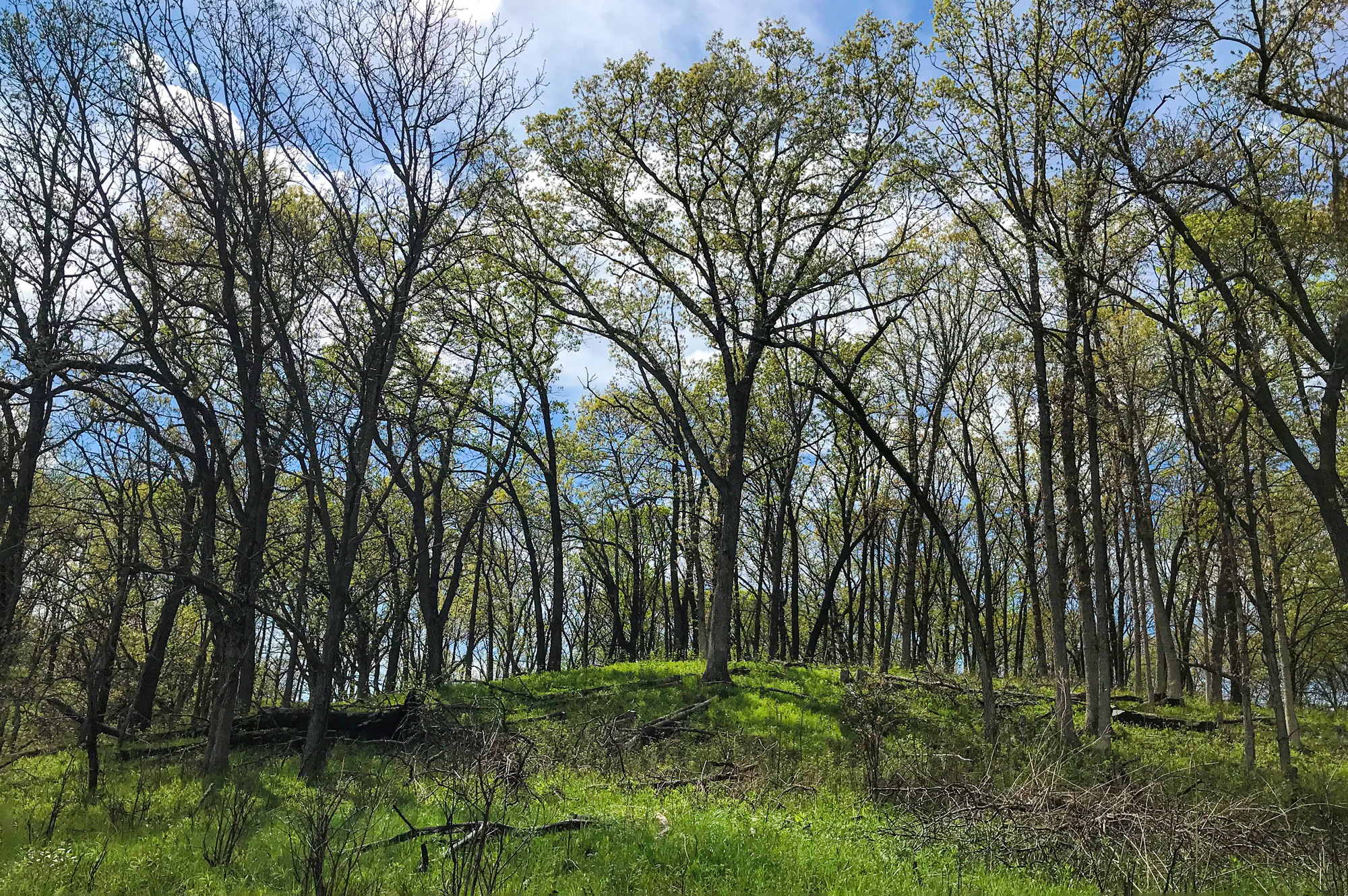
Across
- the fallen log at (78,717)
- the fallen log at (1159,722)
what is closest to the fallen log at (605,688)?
the fallen log at (78,717)

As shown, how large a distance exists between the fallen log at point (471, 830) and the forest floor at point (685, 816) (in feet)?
0.16

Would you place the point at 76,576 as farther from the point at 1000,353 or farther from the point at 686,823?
the point at 1000,353

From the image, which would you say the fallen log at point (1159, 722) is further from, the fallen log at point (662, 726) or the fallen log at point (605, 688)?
the fallen log at point (605, 688)

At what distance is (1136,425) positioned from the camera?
17203mm

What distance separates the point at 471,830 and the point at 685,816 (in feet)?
7.55

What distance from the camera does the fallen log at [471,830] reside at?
21.0 feet

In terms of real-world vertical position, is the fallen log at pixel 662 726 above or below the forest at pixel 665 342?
below

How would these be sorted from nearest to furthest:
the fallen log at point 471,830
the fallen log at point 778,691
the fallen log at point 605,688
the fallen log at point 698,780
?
the fallen log at point 471,830
the fallen log at point 698,780
the fallen log at point 778,691
the fallen log at point 605,688

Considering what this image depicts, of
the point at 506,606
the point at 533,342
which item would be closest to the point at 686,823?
the point at 533,342

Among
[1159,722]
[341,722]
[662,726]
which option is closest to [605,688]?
[662,726]

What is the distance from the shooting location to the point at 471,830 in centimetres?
661

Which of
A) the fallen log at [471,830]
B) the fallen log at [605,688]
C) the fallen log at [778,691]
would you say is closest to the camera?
the fallen log at [471,830]

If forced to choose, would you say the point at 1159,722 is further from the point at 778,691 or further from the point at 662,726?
the point at 662,726

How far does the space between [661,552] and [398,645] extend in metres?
13.5
